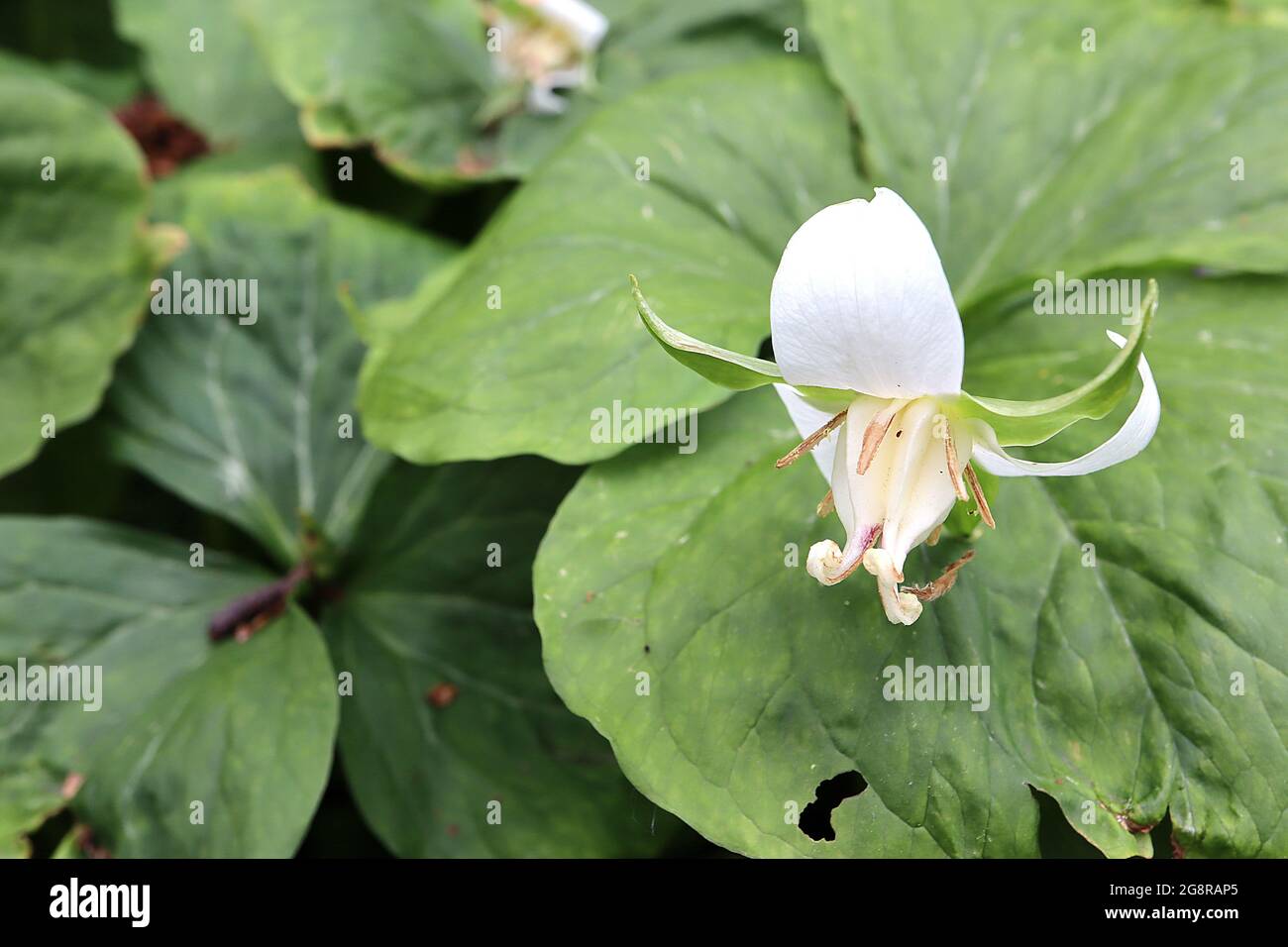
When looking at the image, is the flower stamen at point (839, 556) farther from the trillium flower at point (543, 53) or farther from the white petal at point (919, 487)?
the trillium flower at point (543, 53)

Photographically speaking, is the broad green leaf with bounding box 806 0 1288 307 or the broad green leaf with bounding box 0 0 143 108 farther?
the broad green leaf with bounding box 0 0 143 108

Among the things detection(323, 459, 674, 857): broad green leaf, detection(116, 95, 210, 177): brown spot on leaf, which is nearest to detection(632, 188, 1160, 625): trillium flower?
detection(323, 459, 674, 857): broad green leaf

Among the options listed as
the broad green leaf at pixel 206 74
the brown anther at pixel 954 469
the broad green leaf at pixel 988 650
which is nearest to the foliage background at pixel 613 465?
the broad green leaf at pixel 988 650

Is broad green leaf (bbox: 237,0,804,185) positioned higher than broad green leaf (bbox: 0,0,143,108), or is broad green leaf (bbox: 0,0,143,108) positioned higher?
broad green leaf (bbox: 0,0,143,108)

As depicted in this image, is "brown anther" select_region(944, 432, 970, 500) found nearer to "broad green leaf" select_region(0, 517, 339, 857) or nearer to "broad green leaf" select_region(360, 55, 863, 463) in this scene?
"broad green leaf" select_region(360, 55, 863, 463)

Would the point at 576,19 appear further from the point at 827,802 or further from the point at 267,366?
the point at 827,802
